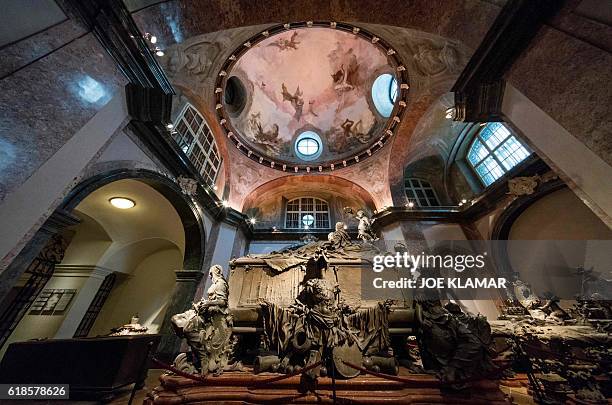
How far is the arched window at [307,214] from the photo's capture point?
36.7 ft

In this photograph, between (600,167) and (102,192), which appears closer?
(600,167)

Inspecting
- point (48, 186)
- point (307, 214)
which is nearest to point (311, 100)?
point (307, 214)

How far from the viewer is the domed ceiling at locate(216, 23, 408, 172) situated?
32.5 ft

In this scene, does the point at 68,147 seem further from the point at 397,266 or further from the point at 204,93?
the point at 397,266

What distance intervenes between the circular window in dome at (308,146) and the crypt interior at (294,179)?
106 centimetres

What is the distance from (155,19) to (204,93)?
3.71 m

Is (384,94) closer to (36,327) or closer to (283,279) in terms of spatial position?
(283,279)

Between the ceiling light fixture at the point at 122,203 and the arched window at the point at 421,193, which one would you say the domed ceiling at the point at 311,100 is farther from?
the ceiling light fixture at the point at 122,203

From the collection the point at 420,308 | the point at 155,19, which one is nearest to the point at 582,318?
the point at 420,308

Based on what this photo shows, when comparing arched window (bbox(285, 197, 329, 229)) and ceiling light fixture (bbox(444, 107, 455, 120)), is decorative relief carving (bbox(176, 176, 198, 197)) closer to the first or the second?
arched window (bbox(285, 197, 329, 229))

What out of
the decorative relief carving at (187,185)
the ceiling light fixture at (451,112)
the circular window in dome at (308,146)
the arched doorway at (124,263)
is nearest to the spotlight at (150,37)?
the arched doorway at (124,263)

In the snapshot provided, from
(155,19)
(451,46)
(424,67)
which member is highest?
(424,67)

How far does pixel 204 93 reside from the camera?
25.5 feet

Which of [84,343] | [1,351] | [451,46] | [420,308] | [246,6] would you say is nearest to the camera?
[84,343]
